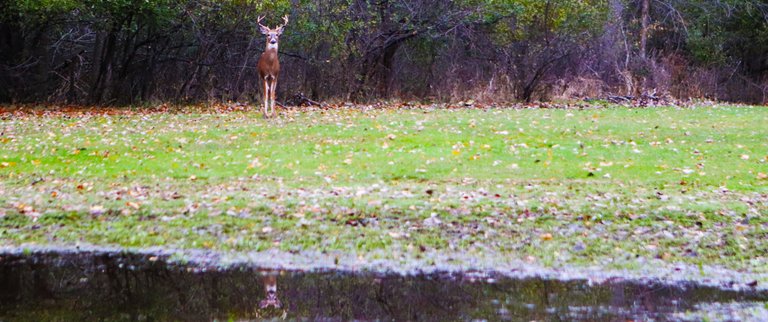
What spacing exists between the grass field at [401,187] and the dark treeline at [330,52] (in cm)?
654

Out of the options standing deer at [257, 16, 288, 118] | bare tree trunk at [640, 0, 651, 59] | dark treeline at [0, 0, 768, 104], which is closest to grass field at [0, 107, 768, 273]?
standing deer at [257, 16, 288, 118]

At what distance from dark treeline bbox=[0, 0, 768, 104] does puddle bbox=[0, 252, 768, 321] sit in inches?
765

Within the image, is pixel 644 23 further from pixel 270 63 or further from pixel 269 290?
pixel 269 290

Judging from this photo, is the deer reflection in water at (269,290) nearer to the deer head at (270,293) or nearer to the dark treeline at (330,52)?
the deer head at (270,293)

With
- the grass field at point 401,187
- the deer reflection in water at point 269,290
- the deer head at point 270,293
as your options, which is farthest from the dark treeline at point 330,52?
the deer head at point 270,293

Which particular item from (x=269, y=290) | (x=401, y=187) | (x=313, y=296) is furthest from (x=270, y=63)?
(x=313, y=296)

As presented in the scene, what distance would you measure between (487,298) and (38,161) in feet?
36.1

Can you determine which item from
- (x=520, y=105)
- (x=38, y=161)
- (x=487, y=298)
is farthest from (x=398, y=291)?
(x=520, y=105)

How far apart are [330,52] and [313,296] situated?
23.2m

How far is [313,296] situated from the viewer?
6.88 metres

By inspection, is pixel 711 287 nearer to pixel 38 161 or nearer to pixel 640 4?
pixel 38 161

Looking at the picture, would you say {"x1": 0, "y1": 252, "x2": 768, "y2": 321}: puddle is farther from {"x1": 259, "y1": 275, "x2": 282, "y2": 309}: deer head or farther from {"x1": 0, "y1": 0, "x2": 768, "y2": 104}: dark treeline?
{"x1": 0, "y1": 0, "x2": 768, "y2": 104}: dark treeline

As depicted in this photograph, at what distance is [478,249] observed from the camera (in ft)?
28.8

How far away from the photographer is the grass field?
9.12 metres
